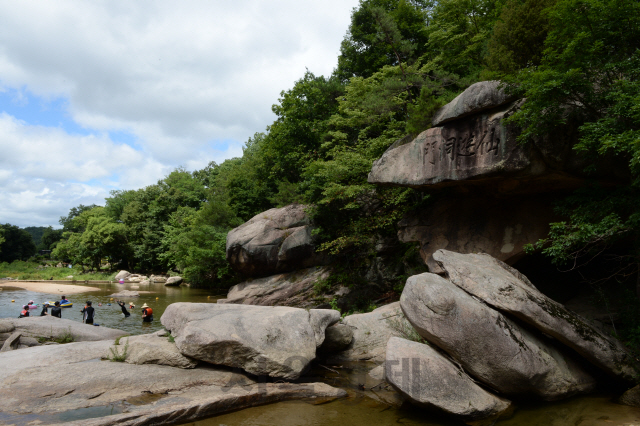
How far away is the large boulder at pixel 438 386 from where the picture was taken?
600cm

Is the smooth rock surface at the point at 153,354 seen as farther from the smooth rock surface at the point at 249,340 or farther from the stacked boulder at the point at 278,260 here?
the stacked boulder at the point at 278,260

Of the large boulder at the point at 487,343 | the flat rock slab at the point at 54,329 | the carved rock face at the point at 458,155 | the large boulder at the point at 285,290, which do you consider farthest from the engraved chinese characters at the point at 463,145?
the flat rock slab at the point at 54,329

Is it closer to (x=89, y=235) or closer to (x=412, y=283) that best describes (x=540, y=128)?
(x=412, y=283)

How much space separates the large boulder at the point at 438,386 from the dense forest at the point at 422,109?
318 centimetres

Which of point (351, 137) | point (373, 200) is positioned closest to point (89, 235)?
point (351, 137)

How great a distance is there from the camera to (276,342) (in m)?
7.64

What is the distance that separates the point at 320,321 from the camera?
8.83 meters

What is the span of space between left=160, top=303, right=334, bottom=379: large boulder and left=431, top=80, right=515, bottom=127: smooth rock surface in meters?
6.95

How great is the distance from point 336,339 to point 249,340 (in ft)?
9.26

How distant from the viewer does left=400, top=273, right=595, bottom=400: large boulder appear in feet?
20.9

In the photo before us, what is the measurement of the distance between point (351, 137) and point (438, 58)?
6.12 meters

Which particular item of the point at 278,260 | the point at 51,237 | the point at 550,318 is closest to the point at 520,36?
the point at 550,318

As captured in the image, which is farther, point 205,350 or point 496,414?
point 205,350

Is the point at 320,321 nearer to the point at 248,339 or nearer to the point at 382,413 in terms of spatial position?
the point at 248,339
